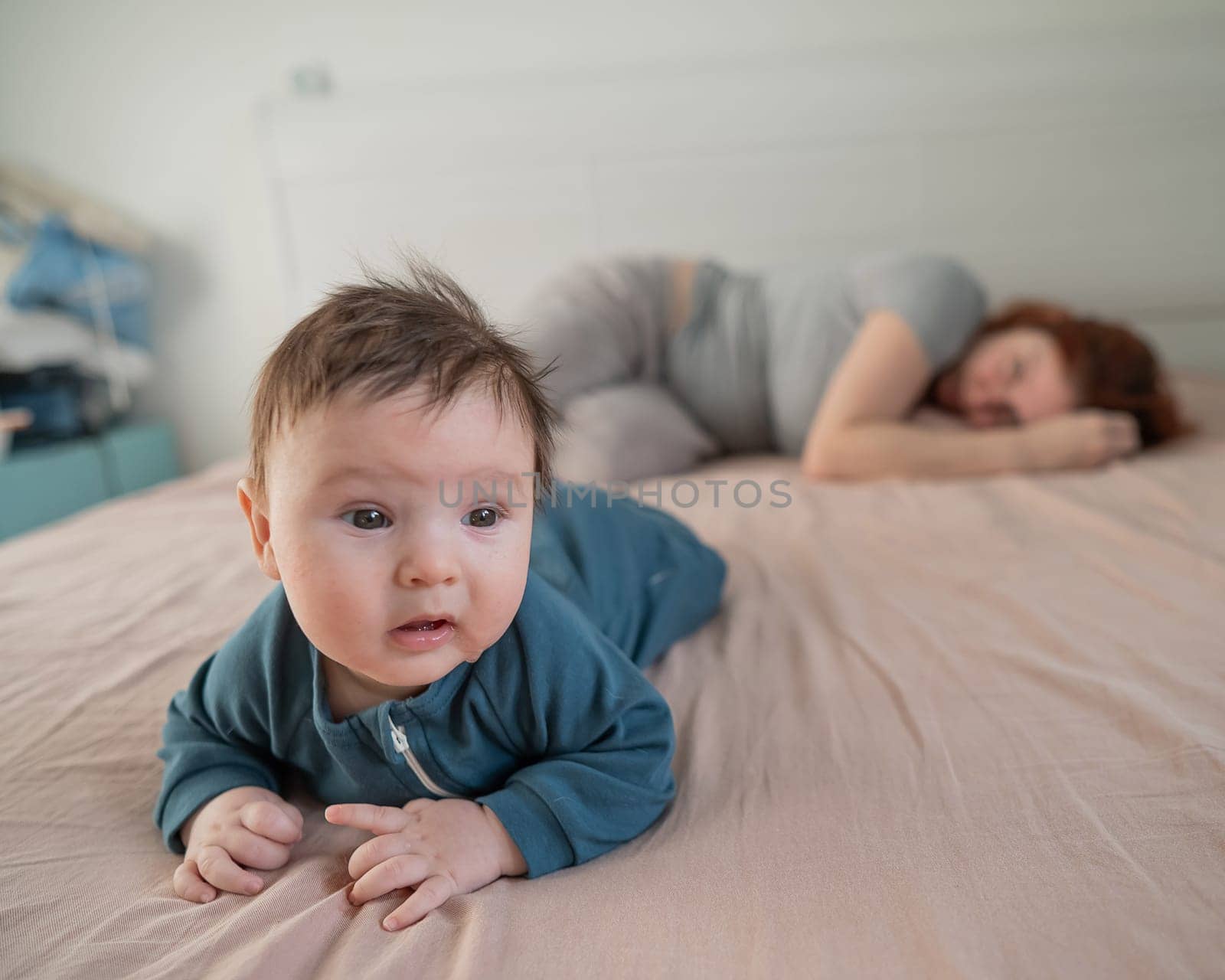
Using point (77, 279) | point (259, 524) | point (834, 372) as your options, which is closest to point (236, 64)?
point (77, 279)

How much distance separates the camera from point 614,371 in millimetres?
1616

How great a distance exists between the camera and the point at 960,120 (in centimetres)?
209

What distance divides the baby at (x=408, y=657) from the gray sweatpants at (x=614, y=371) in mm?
764

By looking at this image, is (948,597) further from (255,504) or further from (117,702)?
(117,702)

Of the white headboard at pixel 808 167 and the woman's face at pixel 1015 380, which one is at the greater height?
the white headboard at pixel 808 167

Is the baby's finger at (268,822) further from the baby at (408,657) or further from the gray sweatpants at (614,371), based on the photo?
the gray sweatpants at (614,371)

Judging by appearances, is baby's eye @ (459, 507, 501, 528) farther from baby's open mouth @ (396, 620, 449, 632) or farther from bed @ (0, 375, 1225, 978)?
bed @ (0, 375, 1225, 978)

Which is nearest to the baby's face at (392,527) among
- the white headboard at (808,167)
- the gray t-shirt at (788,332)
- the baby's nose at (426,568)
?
the baby's nose at (426,568)

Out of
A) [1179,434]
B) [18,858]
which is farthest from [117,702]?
[1179,434]

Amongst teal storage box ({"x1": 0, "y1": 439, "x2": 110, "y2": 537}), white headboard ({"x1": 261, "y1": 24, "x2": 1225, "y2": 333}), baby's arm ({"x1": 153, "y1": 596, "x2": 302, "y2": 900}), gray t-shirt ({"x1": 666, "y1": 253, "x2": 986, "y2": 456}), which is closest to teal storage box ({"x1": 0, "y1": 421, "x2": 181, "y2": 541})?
teal storage box ({"x1": 0, "y1": 439, "x2": 110, "y2": 537})

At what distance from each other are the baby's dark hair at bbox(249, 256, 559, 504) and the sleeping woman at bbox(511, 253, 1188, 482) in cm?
82

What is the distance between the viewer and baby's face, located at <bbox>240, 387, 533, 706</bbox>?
514 mm

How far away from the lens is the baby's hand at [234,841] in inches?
22.3

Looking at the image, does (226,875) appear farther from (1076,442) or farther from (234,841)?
(1076,442)
